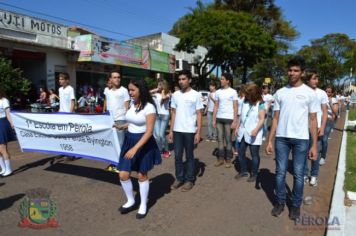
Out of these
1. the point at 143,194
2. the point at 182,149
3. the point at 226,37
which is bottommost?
the point at 143,194

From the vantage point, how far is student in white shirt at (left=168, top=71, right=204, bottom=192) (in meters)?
4.91

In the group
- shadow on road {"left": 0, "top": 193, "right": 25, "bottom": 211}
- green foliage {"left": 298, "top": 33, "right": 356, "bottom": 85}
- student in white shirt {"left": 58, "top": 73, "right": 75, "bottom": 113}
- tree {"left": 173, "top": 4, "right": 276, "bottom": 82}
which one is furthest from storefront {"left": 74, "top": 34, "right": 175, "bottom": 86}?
green foliage {"left": 298, "top": 33, "right": 356, "bottom": 85}

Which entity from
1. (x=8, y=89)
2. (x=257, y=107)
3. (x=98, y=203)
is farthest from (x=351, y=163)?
(x=8, y=89)

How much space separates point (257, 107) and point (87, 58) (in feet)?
48.9

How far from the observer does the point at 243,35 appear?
26438mm

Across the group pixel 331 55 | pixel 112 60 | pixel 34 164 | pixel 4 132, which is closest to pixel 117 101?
pixel 4 132

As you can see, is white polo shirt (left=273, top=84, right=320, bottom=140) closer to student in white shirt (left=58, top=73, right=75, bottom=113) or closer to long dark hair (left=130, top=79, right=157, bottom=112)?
long dark hair (left=130, top=79, right=157, bottom=112)

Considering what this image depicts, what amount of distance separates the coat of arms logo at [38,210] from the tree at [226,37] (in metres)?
23.1

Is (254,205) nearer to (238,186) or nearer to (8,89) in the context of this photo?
(238,186)

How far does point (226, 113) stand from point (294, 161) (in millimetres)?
2548

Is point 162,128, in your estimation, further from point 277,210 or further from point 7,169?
point 277,210

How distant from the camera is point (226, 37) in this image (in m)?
26.0

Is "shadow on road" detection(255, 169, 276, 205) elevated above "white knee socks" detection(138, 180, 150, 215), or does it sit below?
below

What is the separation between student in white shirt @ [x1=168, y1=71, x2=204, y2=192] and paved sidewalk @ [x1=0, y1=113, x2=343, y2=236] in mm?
Answer: 560
